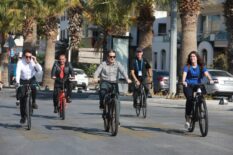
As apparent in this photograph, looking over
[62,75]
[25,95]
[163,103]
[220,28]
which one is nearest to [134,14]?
[163,103]

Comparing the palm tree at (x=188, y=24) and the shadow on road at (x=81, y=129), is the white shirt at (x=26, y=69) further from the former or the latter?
the palm tree at (x=188, y=24)

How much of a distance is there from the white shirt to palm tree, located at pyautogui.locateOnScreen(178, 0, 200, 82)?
1313 cm

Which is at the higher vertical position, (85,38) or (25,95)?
(85,38)

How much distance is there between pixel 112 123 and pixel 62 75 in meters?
4.13

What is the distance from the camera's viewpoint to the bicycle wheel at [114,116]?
12047mm

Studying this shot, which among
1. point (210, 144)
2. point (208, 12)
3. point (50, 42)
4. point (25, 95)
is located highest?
point (208, 12)

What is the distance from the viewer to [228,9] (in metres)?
28.0

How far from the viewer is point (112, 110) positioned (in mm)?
12359

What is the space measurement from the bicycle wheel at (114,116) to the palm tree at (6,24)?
95.1ft

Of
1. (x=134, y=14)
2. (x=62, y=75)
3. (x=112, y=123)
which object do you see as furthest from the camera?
(x=134, y=14)

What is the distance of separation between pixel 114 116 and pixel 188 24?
1489 cm

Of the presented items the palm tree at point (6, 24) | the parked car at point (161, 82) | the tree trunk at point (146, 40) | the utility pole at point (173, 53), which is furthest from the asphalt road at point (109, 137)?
the palm tree at point (6, 24)

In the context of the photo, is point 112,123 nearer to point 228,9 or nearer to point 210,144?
point 210,144

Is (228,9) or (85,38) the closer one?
(228,9)
